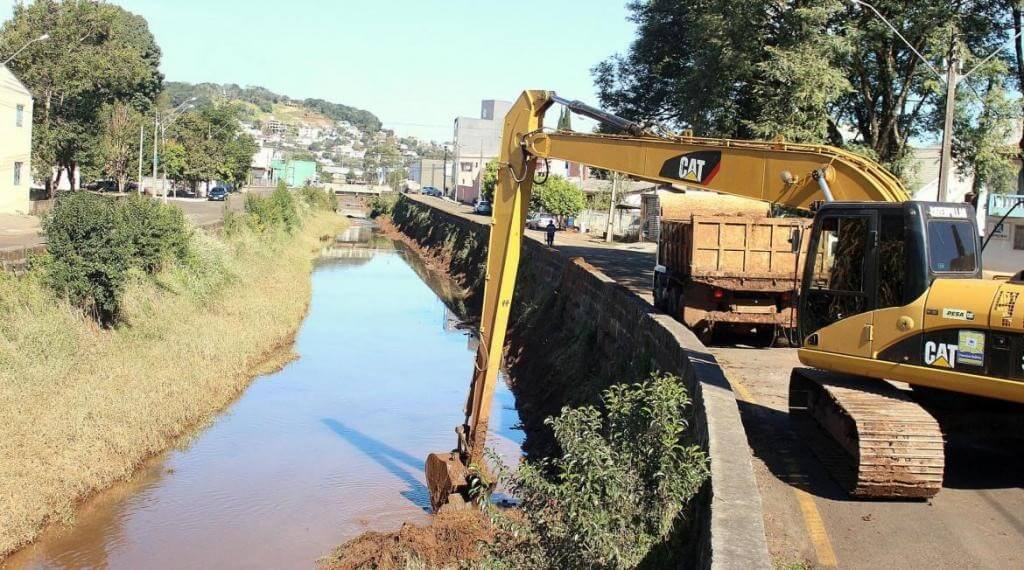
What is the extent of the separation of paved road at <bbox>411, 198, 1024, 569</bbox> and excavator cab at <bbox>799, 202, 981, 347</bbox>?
4.04 feet

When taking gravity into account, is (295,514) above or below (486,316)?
below

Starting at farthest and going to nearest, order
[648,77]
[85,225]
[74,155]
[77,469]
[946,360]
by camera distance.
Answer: [74,155], [648,77], [85,225], [77,469], [946,360]

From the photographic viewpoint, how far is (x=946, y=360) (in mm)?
8281

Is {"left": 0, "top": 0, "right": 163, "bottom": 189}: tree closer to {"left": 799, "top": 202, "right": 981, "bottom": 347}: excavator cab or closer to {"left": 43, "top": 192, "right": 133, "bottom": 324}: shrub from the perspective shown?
{"left": 43, "top": 192, "right": 133, "bottom": 324}: shrub

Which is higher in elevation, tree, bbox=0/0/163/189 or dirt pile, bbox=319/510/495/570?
tree, bbox=0/0/163/189

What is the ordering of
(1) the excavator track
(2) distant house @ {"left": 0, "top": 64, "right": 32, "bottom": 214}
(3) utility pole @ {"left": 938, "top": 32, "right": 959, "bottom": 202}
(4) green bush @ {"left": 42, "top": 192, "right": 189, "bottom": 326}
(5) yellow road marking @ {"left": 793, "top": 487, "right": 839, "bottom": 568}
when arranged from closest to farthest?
(5) yellow road marking @ {"left": 793, "top": 487, "right": 839, "bottom": 568} < (1) the excavator track < (3) utility pole @ {"left": 938, "top": 32, "right": 959, "bottom": 202} < (4) green bush @ {"left": 42, "top": 192, "right": 189, "bottom": 326} < (2) distant house @ {"left": 0, "top": 64, "right": 32, "bottom": 214}

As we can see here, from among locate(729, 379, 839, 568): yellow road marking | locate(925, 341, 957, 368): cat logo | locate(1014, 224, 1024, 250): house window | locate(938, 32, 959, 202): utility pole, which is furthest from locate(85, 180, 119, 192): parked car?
locate(925, 341, 957, 368): cat logo

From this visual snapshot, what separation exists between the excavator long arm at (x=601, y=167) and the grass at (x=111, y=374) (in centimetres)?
495

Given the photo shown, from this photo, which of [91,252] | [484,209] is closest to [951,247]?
[91,252]

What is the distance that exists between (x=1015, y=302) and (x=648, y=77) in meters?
26.7

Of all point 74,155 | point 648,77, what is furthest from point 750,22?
point 74,155

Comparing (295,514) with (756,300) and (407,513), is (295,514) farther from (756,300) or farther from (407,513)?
(756,300)

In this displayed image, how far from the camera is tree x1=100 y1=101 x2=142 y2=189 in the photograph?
60.2 m

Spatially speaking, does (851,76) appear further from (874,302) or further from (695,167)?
(874,302)
